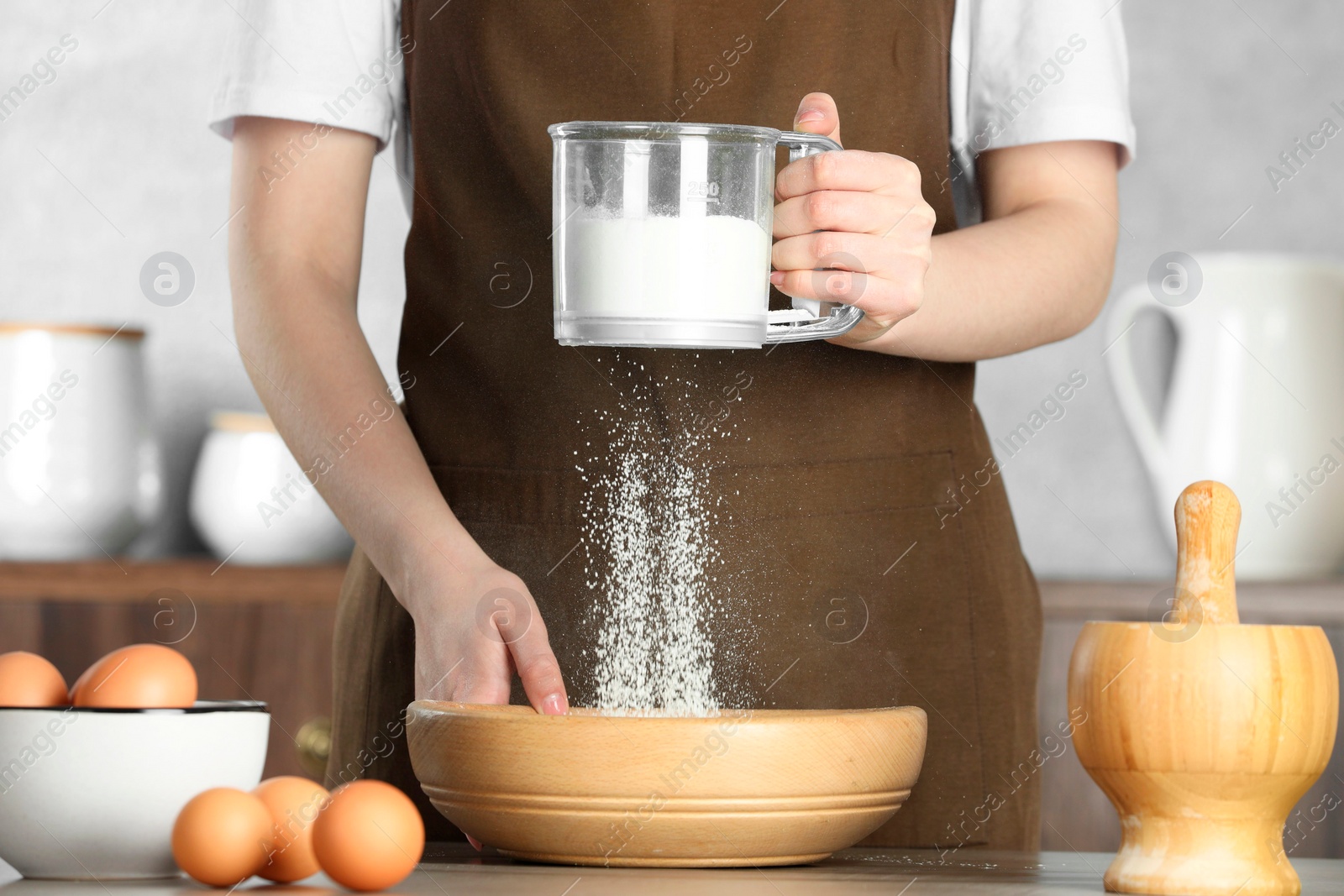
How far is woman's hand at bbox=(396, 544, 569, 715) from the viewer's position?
2.70ft

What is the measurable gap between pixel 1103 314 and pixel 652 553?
1.23 metres

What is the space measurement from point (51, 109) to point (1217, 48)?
166cm

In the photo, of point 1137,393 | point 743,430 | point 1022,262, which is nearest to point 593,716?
point 743,430

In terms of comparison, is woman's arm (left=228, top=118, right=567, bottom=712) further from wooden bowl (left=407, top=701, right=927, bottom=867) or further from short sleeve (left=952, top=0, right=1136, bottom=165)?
short sleeve (left=952, top=0, right=1136, bottom=165)

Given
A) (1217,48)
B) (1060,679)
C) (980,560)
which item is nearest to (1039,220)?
(980,560)

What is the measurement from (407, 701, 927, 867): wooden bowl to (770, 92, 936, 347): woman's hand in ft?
0.74

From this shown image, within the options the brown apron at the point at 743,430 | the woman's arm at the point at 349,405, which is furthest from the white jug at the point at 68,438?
the brown apron at the point at 743,430

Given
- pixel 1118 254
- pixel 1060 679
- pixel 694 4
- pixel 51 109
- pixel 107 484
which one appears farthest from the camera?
pixel 51 109

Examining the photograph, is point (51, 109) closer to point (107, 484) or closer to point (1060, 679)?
point (107, 484)

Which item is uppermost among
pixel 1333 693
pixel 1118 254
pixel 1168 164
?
pixel 1168 164

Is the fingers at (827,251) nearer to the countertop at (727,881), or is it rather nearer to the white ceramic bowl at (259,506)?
the countertop at (727,881)

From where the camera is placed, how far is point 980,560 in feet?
3.61

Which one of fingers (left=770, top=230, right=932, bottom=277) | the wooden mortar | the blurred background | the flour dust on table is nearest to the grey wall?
the blurred background

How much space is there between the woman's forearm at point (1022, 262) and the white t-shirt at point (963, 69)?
0.03 meters
